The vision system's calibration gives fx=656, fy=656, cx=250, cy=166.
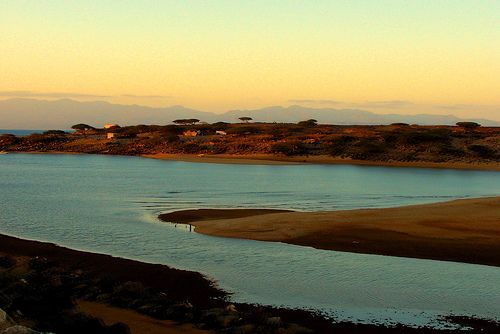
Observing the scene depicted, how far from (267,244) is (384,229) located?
602 cm

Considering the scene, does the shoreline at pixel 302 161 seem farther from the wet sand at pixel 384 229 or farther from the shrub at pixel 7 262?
the shrub at pixel 7 262

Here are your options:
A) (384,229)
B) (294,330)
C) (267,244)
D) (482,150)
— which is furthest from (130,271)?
(482,150)

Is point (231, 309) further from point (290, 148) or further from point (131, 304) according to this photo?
point (290, 148)

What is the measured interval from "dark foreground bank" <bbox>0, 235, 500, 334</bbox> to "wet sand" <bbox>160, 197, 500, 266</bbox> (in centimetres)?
779

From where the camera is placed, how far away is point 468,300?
18438 millimetres

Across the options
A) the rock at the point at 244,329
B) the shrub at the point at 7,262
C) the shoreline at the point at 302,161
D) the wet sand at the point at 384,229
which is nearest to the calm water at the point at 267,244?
the wet sand at the point at 384,229

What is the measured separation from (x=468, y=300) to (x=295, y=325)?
5934mm

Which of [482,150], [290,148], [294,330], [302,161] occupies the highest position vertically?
[482,150]

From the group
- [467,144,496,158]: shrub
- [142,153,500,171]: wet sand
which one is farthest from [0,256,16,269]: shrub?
[467,144,496,158]: shrub

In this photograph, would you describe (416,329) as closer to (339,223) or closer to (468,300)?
(468,300)

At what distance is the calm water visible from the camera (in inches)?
725

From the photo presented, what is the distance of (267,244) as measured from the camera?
26938mm

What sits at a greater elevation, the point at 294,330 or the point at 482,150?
the point at 482,150

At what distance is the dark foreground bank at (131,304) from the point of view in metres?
12.1
